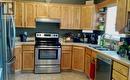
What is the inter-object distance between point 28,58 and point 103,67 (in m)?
2.49

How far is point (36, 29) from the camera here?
636 cm

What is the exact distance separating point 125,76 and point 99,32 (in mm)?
3160

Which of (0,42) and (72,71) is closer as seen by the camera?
(0,42)

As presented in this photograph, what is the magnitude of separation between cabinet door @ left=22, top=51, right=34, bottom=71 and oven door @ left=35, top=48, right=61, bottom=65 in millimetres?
152

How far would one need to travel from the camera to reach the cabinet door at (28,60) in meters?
5.71

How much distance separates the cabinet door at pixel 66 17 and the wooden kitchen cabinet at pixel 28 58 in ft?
4.11

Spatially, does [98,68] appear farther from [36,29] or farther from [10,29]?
[36,29]

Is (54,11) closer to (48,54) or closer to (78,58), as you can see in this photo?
(48,54)

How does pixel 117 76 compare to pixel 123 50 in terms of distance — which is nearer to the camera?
pixel 117 76

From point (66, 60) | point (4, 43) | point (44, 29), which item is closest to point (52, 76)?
point (66, 60)

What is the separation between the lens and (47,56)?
580 centimetres

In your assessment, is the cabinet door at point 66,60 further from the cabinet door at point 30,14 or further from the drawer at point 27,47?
the cabinet door at point 30,14

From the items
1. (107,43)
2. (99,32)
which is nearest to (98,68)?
(107,43)

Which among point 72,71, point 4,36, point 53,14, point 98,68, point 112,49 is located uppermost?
point 53,14
